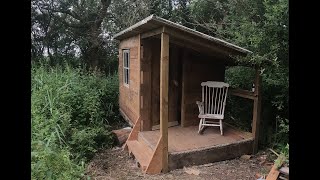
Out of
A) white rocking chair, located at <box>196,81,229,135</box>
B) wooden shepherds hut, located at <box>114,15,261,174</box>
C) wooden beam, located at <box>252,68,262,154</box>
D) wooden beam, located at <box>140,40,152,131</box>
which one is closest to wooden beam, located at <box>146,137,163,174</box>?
wooden shepherds hut, located at <box>114,15,261,174</box>

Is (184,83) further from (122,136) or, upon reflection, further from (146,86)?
(122,136)

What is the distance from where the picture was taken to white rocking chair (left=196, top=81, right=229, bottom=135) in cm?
619

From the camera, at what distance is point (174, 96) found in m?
7.16

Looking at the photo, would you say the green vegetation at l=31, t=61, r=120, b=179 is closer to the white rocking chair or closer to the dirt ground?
the dirt ground

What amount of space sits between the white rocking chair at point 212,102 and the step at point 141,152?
1255 millimetres

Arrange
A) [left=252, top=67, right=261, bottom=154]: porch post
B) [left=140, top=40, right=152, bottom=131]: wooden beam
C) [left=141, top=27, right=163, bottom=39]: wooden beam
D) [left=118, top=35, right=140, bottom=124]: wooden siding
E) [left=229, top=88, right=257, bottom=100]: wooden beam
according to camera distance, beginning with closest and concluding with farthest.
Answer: [left=141, top=27, right=163, bottom=39]: wooden beam, [left=252, top=67, right=261, bottom=154]: porch post, [left=229, top=88, right=257, bottom=100]: wooden beam, [left=140, top=40, right=152, bottom=131]: wooden beam, [left=118, top=35, right=140, bottom=124]: wooden siding

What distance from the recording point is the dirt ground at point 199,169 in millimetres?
4957

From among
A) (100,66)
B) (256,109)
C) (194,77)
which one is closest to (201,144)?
(256,109)

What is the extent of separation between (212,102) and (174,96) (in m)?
1.09

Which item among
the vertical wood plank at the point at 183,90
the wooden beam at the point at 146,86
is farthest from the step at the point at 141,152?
the vertical wood plank at the point at 183,90

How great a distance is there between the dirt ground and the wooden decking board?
38 cm

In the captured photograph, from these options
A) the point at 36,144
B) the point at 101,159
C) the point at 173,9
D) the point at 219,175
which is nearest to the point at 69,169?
the point at 36,144
